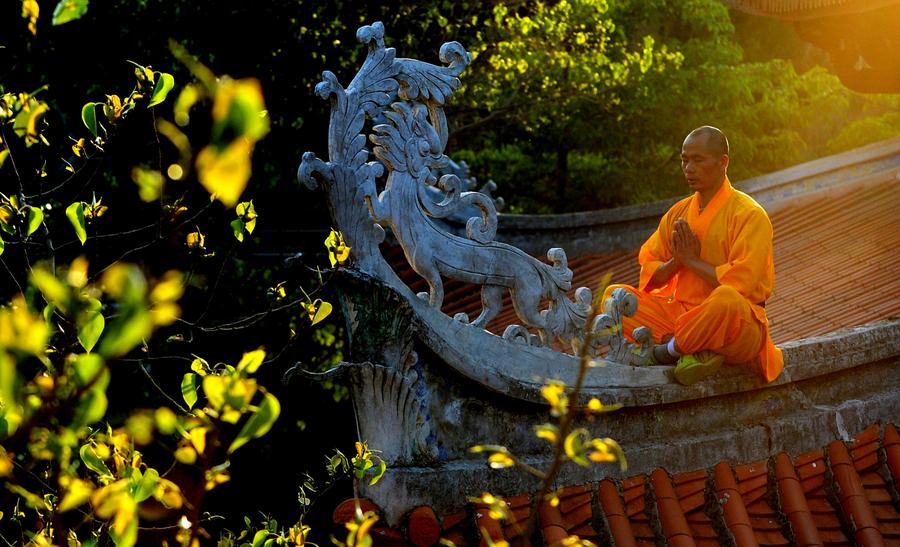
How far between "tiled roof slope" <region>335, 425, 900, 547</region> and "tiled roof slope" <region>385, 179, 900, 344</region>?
4.47 feet

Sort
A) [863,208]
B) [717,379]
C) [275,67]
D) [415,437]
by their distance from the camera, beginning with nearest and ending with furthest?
1. [415,437]
2. [717,379]
3. [863,208]
4. [275,67]

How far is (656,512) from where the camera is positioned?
376 centimetres

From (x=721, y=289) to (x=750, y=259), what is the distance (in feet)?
0.62

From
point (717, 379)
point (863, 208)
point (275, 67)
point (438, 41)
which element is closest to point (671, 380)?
point (717, 379)

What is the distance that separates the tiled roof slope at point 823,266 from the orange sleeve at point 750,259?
1453mm

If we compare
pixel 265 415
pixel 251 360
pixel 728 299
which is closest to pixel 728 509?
pixel 728 299

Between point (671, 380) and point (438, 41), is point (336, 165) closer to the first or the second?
point (671, 380)

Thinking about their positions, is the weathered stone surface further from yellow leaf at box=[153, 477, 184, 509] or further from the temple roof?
yellow leaf at box=[153, 477, 184, 509]

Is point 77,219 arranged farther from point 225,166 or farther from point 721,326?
point 721,326

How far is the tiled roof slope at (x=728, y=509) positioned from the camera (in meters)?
3.47

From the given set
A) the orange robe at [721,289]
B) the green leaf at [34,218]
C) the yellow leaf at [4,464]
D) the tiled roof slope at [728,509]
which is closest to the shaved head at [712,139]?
the orange robe at [721,289]

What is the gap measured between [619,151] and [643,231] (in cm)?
874

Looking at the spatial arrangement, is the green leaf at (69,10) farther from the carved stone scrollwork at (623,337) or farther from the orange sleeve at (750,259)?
the orange sleeve at (750,259)

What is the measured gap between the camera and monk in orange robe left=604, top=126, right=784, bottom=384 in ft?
12.8
